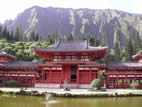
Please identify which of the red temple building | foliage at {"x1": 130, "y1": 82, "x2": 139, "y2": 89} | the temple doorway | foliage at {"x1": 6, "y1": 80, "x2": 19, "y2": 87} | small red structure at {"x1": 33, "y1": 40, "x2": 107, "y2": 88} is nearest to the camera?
foliage at {"x1": 130, "y1": 82, "x2": 139, "y2": 89}

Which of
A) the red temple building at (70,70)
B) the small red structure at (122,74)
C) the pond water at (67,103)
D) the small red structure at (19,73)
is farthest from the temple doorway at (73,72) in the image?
the pond water at (67,103)

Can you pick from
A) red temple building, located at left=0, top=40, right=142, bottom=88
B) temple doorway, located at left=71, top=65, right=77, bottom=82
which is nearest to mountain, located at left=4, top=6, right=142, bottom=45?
red temple building, located at left=0, top=40, right=142, bottom=88

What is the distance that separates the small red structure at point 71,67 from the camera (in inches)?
1033

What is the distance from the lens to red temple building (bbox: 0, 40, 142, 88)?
26.4m

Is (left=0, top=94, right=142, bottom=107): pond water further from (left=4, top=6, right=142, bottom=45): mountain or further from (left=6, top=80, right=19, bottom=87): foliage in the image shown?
(left=4, top=6, right=142, bottom=45): mountain

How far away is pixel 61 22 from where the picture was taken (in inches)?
7308

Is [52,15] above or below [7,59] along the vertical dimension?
above

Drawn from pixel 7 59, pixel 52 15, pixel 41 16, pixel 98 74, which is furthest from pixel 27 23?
pixel 98 74

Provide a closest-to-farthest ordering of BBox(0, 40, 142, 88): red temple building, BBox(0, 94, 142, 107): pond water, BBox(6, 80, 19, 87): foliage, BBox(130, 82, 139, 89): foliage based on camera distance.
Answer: BBox(0, 94, 142, 107): pond water
BBox(130, 82, 139, 89): foliage
BBox(0, 40, 142, 88): red temple building
BBox(6, 80, 19, 87): foliage

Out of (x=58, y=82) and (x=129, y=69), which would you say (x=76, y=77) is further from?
(x=129, y=69)

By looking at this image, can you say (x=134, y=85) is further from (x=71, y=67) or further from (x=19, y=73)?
(x=19, y=73)

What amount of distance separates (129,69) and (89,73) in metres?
7.49

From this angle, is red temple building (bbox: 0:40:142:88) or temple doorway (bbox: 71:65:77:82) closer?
red temple building (bbox: 0:40:142:88)

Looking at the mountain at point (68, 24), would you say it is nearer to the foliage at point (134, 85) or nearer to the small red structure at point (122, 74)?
the small red structure at point (122, 74)
